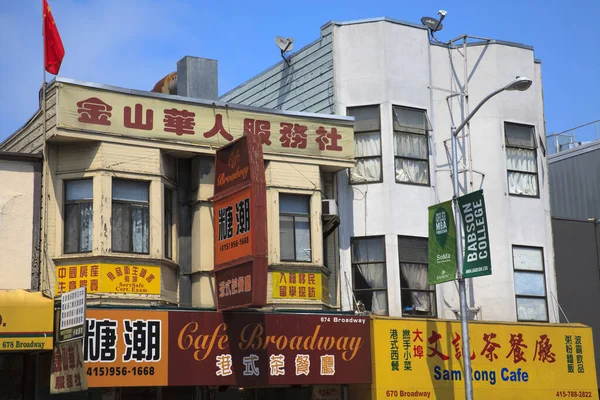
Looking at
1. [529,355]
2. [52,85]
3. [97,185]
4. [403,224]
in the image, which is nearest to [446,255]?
[403,224]

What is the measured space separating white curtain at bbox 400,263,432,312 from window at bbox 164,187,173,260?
6254 mm

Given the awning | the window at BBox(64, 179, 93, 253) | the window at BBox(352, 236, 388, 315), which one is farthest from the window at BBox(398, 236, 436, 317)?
the awning

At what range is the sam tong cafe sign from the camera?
68.1 feet

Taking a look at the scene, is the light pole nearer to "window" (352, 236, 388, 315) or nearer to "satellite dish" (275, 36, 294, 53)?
"window" (352, 236, 388, 315)

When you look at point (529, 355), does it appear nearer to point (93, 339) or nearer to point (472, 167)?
A: point (472, 167)

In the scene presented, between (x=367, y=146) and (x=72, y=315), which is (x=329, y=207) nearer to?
(x=367, y=146)

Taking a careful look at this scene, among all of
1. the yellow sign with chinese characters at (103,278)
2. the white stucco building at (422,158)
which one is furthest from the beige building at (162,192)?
the white stucco building at (422,158)

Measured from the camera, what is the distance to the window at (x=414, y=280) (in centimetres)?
2462

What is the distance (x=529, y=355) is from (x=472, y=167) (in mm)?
5455

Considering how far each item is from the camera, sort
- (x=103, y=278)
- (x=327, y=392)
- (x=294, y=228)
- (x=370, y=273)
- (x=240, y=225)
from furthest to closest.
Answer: (x=370, y=273) → (x=327, y=392) → (x=294, y=228) → (x=103, y=278) → (x=240, y=225)

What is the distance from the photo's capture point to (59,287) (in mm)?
20781

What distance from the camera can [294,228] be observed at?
23.4 m

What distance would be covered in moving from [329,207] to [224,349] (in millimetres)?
4847

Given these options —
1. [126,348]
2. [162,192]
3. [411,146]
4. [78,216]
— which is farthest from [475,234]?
[78,216]
